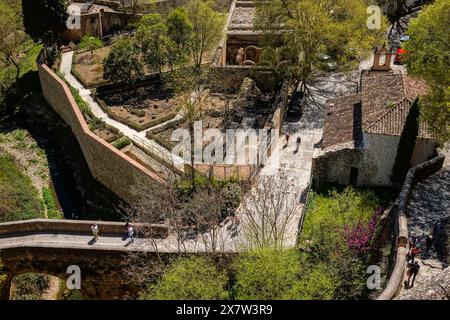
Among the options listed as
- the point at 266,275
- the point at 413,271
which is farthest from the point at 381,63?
the point at 266,275

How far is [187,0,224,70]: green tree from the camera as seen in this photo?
4962cm

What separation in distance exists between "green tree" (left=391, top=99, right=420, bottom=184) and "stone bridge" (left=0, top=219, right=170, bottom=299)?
1483 cm

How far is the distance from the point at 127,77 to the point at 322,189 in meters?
23.4

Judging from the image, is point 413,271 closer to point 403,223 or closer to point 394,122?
point 403,223

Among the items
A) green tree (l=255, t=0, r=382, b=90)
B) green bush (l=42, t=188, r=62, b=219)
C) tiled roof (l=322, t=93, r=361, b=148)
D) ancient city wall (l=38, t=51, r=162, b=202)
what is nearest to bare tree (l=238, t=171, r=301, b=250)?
tiled roof (l=322, t=93, r=361, b=148)

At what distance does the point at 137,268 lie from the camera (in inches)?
1121

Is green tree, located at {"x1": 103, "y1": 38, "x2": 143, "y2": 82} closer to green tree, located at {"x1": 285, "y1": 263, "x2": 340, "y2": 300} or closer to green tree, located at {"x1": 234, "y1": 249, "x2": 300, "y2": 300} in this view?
green tree, located at {"x1": 234, "y1": 249, "x2": 300, "y2": 300}

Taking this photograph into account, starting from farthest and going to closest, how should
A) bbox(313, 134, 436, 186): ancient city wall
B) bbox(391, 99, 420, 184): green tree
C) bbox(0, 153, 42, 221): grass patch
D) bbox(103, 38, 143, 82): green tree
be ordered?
bbox(103, 38, 143, 82): green tree
bbox(0, 153, 42, 221): grass patch
bbox(313, 134, 436, 186): ancient city wall
bbox(391, 99, 420, 184): green tree

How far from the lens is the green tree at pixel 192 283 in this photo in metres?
21.7

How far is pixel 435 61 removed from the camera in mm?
28281

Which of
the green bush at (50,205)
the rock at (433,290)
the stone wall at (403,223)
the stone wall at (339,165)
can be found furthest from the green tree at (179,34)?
the rock at (433,290)

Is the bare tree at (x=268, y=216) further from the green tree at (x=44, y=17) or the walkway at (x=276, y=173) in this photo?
the green tree at (x=44, y=17)

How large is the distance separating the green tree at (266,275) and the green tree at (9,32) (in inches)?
1668

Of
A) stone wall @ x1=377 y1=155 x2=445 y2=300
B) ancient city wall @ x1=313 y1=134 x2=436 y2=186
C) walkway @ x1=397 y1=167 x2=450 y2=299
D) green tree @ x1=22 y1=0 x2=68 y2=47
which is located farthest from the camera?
green tree @ x1=22 y1=0 x2=68 y2=47
